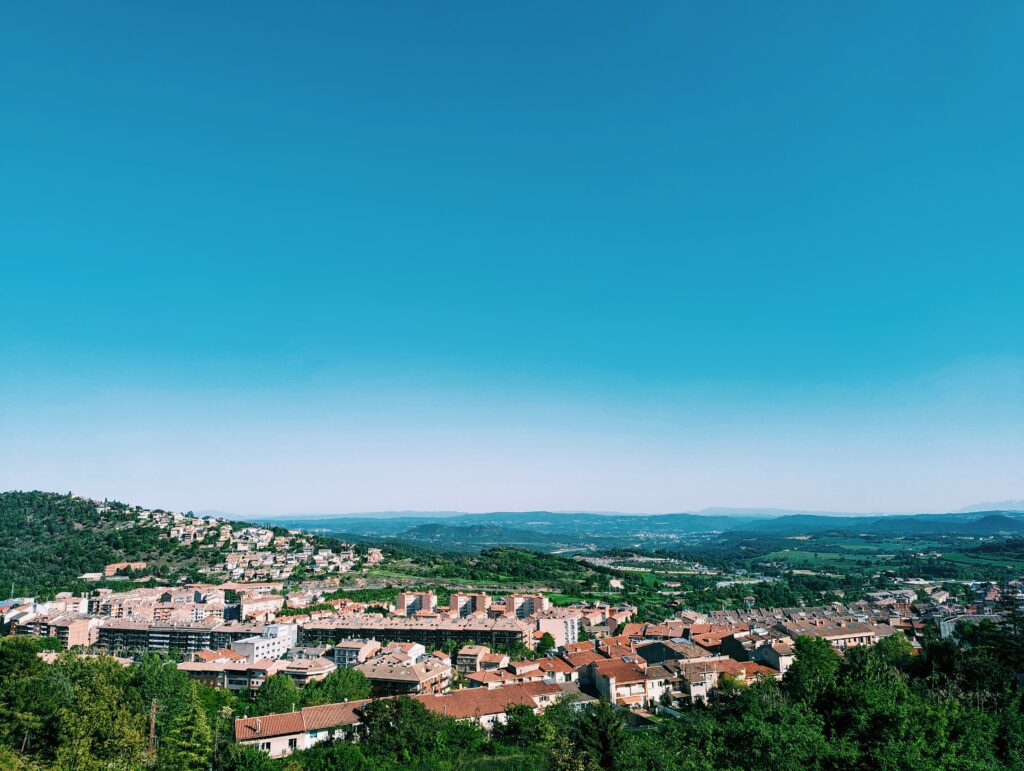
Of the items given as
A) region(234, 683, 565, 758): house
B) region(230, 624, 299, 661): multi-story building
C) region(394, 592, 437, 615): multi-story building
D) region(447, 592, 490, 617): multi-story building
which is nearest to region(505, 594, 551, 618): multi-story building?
region(447, 592, 490, 617): multi-story building

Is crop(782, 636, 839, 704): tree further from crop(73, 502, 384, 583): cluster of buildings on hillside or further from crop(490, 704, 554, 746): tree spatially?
crop(73, 502, 384, 583): cluster of buildings on hillside

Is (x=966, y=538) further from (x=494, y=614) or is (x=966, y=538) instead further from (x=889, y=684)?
(x=889, y=684)

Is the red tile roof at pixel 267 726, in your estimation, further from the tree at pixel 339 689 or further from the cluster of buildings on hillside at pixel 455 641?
the tree at pixel 339 689

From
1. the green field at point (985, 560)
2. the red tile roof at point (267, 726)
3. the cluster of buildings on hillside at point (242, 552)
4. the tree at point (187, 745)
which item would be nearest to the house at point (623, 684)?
the red tile roof at point (267, 726)

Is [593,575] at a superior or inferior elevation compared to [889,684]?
inferior

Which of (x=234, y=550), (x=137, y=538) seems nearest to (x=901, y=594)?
(x=234, y=550)
